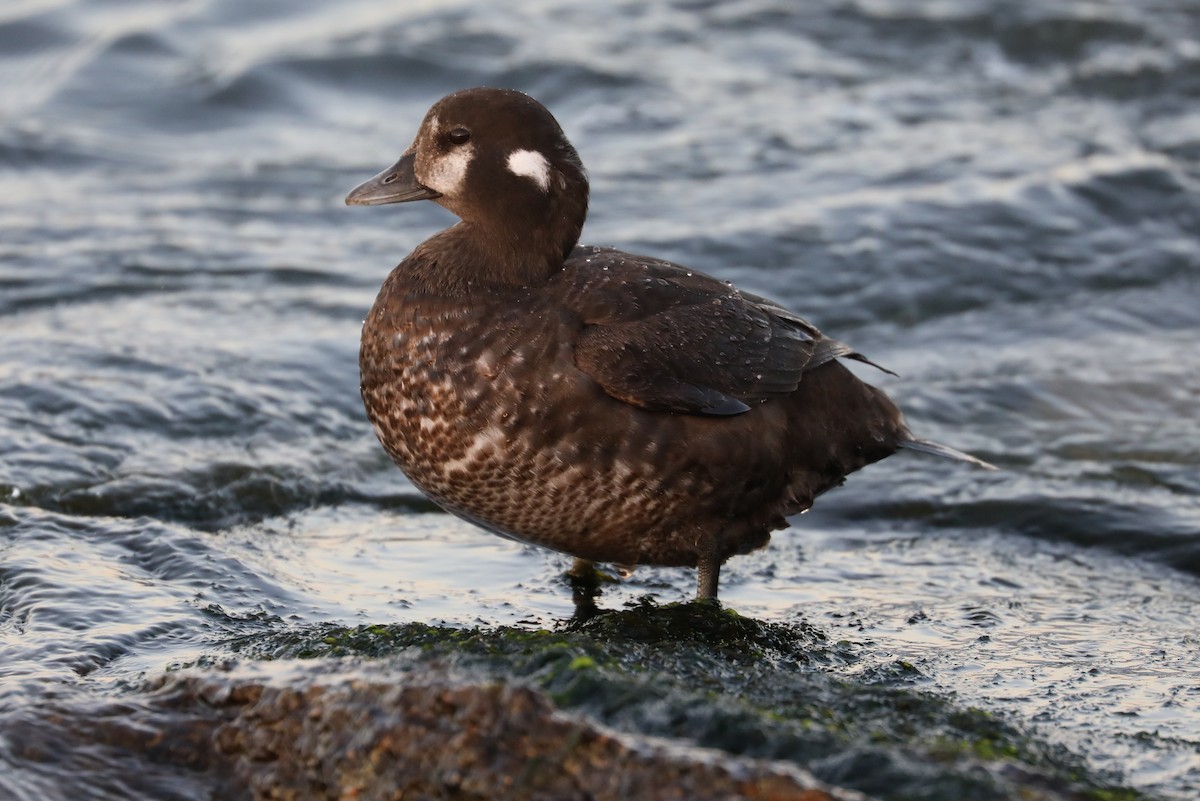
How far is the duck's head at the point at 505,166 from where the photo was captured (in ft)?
17.3

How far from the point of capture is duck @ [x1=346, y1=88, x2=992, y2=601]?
4961 mm

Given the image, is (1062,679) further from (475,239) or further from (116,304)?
(116,304)

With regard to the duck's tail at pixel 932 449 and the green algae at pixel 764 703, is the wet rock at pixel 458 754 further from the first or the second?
the duck's tail at pixel 932 449

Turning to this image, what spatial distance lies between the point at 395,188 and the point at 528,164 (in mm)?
519

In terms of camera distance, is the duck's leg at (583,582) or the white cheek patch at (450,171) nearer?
the white cheek patch at (450,171)

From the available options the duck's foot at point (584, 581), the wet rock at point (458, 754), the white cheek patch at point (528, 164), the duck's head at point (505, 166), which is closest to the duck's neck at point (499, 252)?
the duck's head at point (505, 166)

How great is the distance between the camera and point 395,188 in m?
5.47

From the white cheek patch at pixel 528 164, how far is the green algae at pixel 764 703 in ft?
5.27

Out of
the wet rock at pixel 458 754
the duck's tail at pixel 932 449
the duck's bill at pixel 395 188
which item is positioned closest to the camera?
the wet rock at pixel 458 754

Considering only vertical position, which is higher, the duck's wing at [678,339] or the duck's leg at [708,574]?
the duck's wing at [678,339]

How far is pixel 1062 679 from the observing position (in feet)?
15.2

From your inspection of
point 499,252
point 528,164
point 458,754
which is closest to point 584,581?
point 499,252

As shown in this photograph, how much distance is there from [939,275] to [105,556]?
6.05m

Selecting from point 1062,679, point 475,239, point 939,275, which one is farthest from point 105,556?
point 939,275
